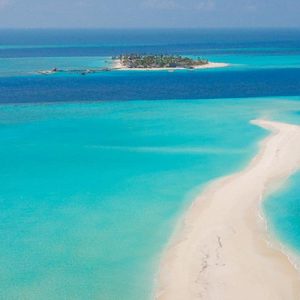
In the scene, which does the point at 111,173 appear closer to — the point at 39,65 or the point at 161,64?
the point at 161,64

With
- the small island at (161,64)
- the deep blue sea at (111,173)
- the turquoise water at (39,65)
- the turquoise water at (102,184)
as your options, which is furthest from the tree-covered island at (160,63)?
the turquoise water at (102,184)

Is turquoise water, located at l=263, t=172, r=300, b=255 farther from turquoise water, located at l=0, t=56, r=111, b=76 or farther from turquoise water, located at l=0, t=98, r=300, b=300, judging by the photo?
turquoise water, located at l=0, t=56, r=111, b=76

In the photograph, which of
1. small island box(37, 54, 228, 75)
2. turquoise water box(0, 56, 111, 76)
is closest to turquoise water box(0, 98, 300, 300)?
small island box(37, 54, 228, 75)

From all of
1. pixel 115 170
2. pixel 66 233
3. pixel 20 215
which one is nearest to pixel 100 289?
pixel 66 233

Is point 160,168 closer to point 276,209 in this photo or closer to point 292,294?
point 276,209

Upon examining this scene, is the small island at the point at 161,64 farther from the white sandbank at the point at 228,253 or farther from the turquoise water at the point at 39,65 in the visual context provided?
the white sandbank at the point at 228,253
